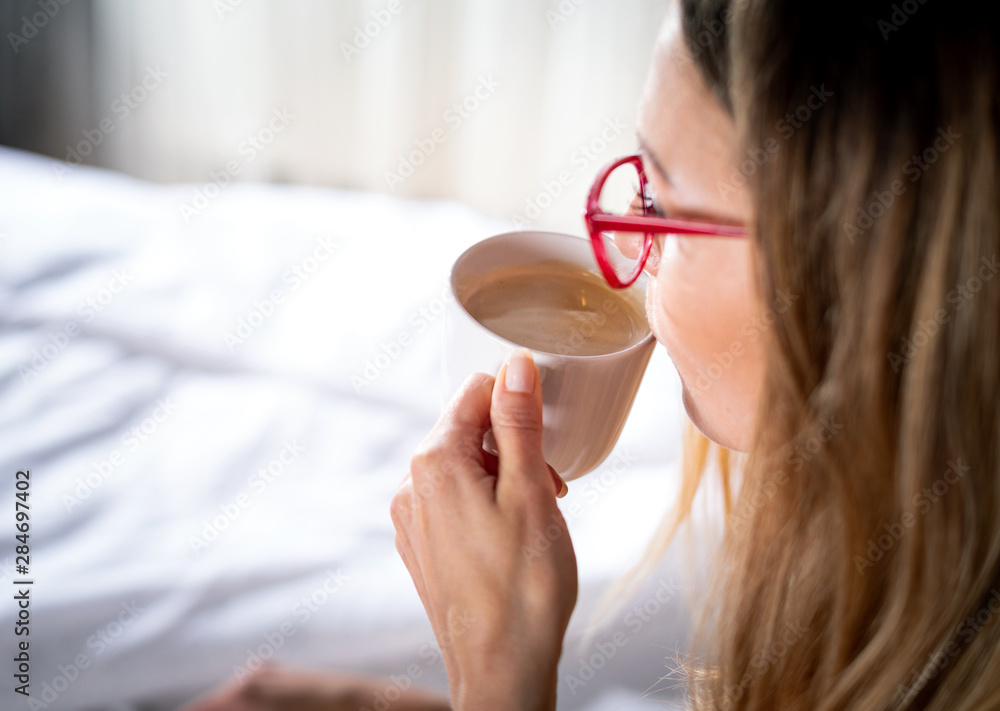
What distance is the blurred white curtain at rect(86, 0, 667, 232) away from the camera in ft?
6.48

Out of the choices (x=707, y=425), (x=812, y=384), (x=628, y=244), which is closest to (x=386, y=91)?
(x=628, y=244)

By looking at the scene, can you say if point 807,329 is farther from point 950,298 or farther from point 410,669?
point 410,669

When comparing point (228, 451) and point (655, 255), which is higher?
point (655, 255)

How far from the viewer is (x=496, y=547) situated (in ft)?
2.06

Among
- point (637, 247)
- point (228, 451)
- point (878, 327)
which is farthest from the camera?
point (228, 451)

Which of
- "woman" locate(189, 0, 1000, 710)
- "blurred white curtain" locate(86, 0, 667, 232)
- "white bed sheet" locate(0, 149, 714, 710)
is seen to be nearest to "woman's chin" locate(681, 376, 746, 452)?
"woman" locate(189, 0, 1000, 710)

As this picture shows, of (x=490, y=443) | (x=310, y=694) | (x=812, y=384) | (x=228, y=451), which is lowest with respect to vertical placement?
(x=310, y=694)

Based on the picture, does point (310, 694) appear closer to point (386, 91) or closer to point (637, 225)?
point (637, 225)

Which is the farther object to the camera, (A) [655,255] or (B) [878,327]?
(A) [655,255]

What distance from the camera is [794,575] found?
0.63 meters

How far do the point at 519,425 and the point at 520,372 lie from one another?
44 mm

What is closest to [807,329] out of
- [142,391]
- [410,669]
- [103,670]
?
[410,669]

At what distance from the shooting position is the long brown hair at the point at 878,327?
1.51 ft

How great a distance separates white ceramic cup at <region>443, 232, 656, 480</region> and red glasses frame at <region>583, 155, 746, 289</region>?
0.07 metres
